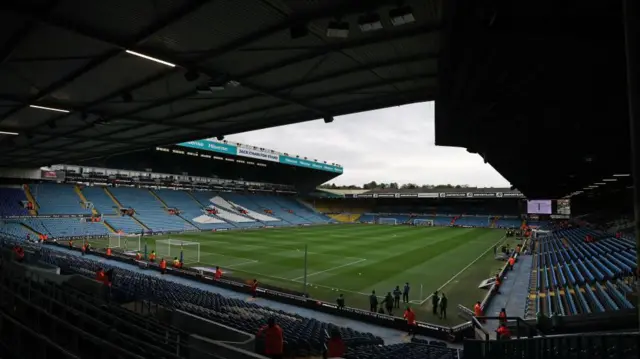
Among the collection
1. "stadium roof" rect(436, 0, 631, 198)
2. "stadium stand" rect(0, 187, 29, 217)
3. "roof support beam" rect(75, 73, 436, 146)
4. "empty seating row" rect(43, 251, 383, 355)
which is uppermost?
"roof support beam" rect(75, 73, 436, 146)

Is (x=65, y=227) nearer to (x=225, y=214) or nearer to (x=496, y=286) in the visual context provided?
(x=225, y=214)

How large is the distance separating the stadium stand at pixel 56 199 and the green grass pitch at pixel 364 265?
1444 centimetres

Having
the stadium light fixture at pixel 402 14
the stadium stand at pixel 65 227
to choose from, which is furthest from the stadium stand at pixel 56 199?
the stadium light fixture at pixel 402 14

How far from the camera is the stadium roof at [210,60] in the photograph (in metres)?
6.12

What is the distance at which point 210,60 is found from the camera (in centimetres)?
830

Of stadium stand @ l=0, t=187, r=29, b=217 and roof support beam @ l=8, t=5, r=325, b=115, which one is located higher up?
roof support beam @ l=8, t=5, r=325, b=115

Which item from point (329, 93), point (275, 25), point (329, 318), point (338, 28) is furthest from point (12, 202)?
point (338, 28)

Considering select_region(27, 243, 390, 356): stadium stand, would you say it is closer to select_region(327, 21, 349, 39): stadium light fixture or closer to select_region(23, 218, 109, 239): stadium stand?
select_region(327, 21, 349, 39): stadium light fixture

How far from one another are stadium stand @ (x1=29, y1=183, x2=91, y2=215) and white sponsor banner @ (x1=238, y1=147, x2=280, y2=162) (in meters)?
20.7

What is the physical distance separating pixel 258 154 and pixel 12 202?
97.3 feet

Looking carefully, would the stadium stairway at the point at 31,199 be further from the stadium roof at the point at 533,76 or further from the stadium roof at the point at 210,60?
the stadium roof at the point at 533,76

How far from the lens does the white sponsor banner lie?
53819 mm

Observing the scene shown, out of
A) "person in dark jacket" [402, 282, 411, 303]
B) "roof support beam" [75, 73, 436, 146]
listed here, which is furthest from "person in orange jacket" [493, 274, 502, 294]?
"roof support beam" [75, 73, 436, 146]

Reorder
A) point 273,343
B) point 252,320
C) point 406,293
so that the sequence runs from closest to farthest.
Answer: point 273,343
point 252,320
point 406,293
